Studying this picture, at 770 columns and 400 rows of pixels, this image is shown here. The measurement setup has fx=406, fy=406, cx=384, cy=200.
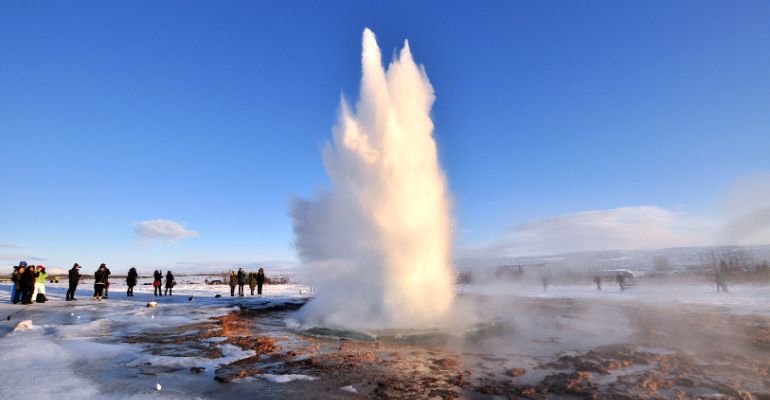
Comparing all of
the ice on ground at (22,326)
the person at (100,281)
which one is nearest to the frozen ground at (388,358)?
the ice on ground at (22,326)

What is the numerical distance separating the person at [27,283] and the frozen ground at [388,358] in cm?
427

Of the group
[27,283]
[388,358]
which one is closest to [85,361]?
[388,358]

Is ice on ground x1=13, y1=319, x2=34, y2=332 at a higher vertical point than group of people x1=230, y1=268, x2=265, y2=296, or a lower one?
lower

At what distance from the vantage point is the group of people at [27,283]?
59.7 ft

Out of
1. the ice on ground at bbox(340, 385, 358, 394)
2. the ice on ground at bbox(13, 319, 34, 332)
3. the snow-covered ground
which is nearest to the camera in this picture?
the snow-covered ground

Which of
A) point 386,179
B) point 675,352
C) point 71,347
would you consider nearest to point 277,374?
point 71,347

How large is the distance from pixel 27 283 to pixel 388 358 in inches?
742

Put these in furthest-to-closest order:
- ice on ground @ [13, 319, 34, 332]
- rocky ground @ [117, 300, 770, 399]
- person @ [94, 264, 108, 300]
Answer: person @ [94, 264, 108, 300] < ice on ground @ [13, 319, 34, 332] < rocky ground @ [117, 300, 770, 399]

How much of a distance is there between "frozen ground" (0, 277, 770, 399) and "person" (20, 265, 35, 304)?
4.27 meters

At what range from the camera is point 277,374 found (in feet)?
23.6

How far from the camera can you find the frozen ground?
20.6 ft

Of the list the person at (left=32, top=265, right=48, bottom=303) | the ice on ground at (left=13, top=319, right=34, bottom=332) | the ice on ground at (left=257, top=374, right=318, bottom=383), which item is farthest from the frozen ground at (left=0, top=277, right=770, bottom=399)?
the person at (left=32, top=265, right=48, bottom=303)

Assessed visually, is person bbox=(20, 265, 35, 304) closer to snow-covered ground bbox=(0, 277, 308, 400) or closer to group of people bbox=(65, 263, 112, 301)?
group of people bbox=(65, 263, 112, 301)

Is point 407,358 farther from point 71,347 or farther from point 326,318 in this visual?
point 71,347
